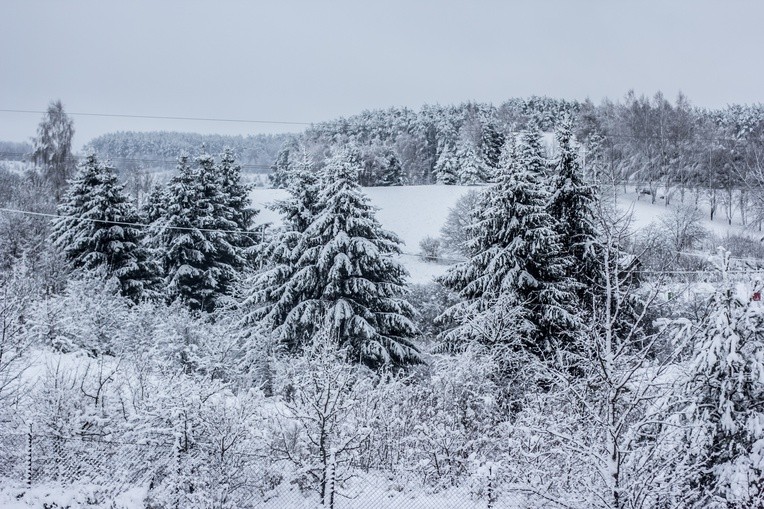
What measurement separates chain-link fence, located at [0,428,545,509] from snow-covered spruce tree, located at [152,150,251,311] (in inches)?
752

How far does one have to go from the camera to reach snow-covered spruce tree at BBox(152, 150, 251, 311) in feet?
98.4

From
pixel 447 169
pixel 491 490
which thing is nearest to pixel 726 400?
pixel 491 490

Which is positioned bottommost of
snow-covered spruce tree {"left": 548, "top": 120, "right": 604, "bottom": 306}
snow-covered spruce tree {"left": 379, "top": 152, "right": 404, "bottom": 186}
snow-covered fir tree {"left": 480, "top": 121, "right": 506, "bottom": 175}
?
snow-covered spruce tree {"left": 548, "top": 120, "right": 604, "bottom": 306}

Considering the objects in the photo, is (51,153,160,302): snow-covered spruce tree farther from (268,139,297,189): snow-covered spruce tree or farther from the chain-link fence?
(268,139,297,189): snow-covered spruce tree

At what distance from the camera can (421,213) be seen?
5784 cm

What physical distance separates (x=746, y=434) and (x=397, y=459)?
22.6 ft

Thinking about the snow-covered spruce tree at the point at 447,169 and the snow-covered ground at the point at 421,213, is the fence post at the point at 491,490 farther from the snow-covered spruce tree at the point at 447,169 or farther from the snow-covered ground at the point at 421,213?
the snow-covered spruce tree at the point at 447,169

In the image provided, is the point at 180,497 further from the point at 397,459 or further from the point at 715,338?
the point at 715,338

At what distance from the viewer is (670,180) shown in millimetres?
59094

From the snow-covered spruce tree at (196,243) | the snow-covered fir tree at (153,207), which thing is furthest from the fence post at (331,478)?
the snow-covered fir tree at (153,207)

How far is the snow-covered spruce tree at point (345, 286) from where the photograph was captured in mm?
21141

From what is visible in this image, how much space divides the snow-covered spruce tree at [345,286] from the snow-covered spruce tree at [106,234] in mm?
9758

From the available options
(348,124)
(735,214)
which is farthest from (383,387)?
(348,124)

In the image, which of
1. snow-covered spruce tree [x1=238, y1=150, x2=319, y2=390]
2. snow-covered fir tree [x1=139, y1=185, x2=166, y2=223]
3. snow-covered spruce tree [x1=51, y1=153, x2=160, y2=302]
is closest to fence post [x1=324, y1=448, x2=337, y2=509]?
snow-covered spruce tree [x1=238, y1=150, x2=319, y2=390]
